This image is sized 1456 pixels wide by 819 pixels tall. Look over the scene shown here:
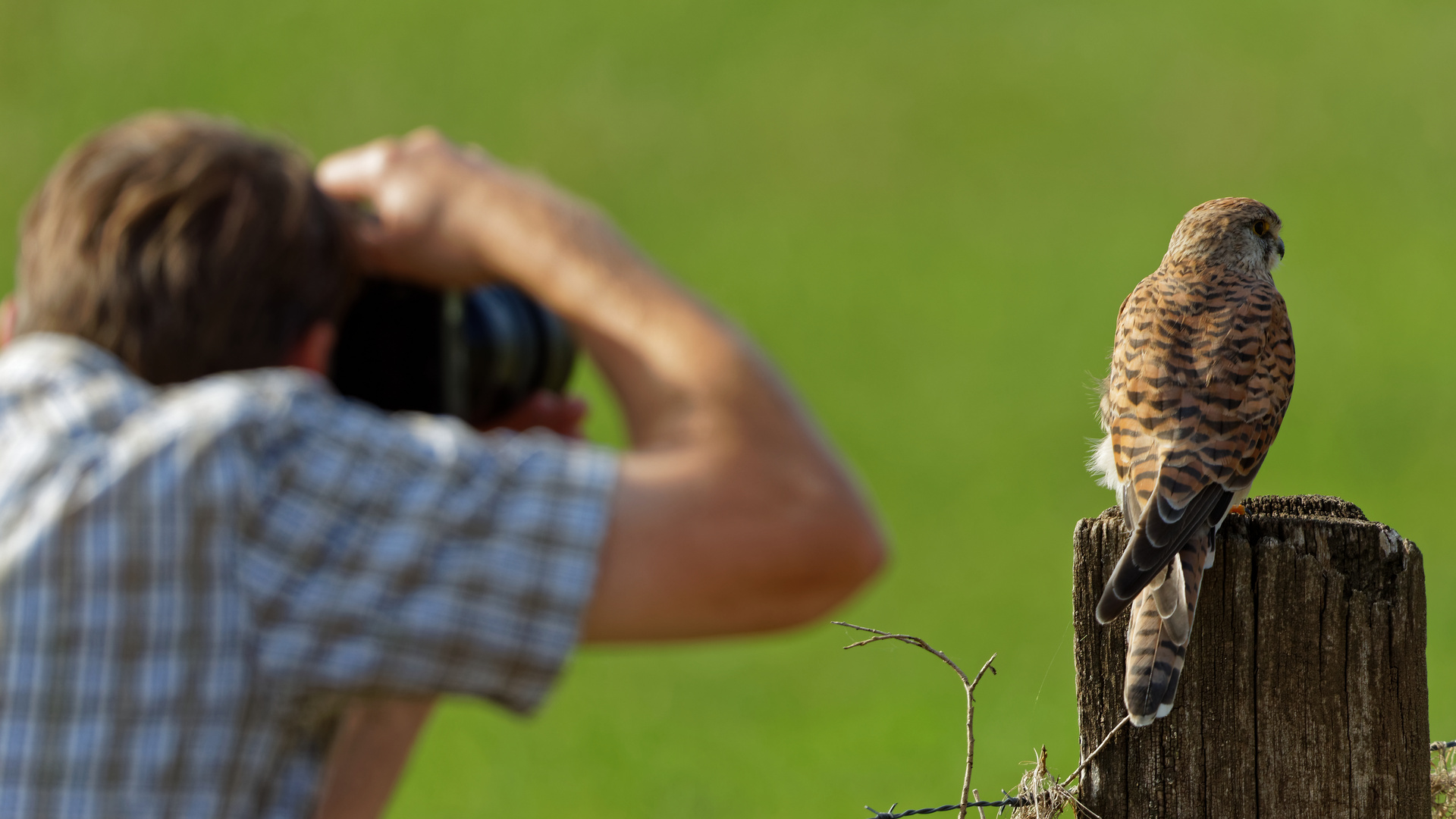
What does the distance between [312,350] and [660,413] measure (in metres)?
0.33

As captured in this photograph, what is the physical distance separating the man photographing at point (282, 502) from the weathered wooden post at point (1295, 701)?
95 centimetres

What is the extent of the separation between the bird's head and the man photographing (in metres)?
2.49

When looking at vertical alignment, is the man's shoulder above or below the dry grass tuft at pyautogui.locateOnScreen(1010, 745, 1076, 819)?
above

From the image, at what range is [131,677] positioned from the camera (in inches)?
47.0

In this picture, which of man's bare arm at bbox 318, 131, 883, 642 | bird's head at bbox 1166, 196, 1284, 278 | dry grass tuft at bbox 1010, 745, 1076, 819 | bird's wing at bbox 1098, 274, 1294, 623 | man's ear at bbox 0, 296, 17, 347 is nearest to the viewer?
man's bare arm at bbox 318, 131, 883, 642

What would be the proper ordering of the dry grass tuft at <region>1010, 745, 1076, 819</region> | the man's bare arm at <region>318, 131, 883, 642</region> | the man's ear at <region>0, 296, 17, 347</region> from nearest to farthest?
the man's bare arm at <region>318, 131, 883, 642</region> < the man's ear at <region>0, 296, 17, 347</region> < the dry grass tuft at <region>1010, 745, 1076, 819</region>

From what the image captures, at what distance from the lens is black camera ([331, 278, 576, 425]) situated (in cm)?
155

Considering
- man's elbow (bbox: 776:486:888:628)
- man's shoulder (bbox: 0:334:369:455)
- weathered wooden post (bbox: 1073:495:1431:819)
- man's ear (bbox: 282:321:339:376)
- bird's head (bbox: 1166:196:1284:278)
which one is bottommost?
weathered wooden post (bbox: 1073:495:1431:819)

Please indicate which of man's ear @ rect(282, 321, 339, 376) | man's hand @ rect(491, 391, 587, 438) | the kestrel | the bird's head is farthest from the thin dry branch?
the bird's head

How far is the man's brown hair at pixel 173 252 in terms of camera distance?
4.22 feet

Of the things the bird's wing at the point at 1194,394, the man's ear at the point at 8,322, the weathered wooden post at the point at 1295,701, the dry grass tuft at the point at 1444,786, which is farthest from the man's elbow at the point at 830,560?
the dry grass tuft at the point at 1444,786

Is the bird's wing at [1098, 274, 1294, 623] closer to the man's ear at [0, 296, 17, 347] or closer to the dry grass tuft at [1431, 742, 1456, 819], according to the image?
the dry grass tuft at [1431, 742, 1456, 819]

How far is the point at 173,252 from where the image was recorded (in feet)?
4.22

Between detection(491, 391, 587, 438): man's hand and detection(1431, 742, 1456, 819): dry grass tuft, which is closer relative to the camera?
detection(491, 391, 587, 438): man's hand
